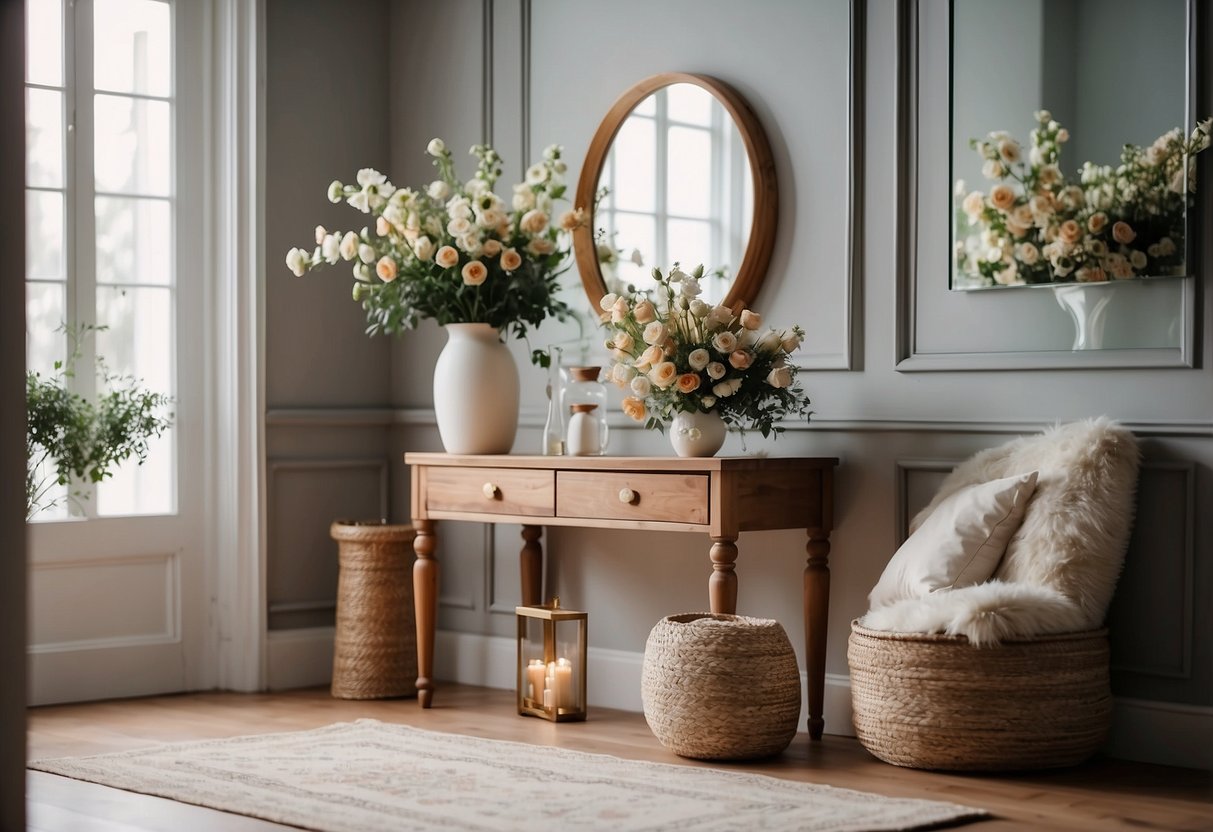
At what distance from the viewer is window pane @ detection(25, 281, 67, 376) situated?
441 centimetres

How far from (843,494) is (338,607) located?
159 cm

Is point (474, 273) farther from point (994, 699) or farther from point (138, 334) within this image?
point (994, 699)

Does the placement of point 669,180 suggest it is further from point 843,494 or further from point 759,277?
point 843,494

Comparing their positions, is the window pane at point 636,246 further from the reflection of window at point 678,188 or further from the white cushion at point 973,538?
the white cushion at point 973,538

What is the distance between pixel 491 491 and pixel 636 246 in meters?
0.81

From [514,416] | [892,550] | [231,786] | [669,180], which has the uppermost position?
[669,180]

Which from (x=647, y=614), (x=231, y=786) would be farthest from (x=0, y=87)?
(x=647, y=614)

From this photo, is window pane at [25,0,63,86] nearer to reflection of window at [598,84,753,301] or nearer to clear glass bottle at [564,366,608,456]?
reflection of window at [598,84,753,301]

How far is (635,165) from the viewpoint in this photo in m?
4.44

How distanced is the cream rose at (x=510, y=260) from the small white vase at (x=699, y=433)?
73 cm

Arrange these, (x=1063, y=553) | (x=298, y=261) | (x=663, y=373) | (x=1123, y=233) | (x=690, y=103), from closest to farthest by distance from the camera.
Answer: (x=1063, y=553)
(x=1123, y=233)
(x=663, y=373)
(x=690, y=103)
(x=298, y=261)

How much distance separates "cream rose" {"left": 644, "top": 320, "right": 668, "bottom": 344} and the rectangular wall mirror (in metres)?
0.71

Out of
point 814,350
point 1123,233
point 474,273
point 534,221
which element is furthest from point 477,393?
point 1123,233

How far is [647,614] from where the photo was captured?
4.41m
